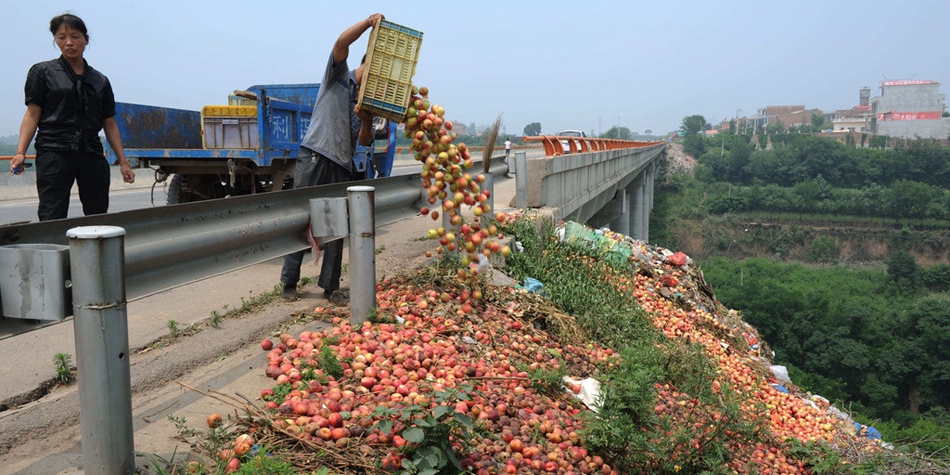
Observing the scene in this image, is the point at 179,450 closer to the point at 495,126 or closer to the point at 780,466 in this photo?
the point at 780,466

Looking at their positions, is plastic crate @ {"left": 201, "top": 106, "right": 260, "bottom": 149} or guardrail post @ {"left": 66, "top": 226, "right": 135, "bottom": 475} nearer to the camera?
guardrail post @ {"left": 66, "top": 226, "right": 135, "bottom": 475}

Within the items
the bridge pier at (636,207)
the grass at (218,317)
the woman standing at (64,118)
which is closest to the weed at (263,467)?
the grass at (218,317)

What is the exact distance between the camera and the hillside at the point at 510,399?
8.23ft

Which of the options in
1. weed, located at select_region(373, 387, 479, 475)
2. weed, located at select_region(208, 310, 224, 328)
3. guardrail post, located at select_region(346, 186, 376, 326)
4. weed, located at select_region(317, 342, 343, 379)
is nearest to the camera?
weed, located at select_region(373, 387, 479, 475)

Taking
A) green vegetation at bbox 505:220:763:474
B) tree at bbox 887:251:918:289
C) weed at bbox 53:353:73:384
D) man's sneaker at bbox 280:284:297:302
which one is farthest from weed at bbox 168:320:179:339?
tree at bbox 887:251:918:289

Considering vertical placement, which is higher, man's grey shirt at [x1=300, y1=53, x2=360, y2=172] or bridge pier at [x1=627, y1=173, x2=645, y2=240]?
man's grey shirt at [x1=300, y1=53, x2=360, y2=172]

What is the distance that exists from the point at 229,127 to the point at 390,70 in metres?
4.50

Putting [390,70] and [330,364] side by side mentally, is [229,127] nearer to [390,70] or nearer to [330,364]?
[390,70]

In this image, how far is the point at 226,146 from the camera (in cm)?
788

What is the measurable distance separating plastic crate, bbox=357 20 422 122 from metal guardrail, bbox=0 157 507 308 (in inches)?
22.8

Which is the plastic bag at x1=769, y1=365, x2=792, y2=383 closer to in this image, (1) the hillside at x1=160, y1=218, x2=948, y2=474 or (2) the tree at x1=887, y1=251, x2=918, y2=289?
(1) the hillside at x1=160, y1=218, x2=948, y2=474

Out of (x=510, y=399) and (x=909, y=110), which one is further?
(x=909, y=110)

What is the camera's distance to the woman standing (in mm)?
4129

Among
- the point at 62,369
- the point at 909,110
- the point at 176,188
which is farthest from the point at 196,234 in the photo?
the point at 909,110
